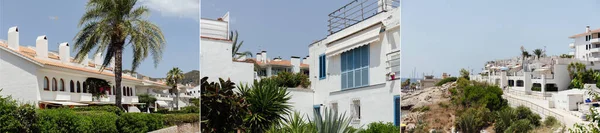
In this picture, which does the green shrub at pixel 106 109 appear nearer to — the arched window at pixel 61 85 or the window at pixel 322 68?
the arched window at pixel 61 85

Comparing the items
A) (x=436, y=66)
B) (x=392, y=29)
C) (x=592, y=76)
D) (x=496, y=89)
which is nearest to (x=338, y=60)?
(x=392, y=29)

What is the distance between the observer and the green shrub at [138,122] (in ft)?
17.2

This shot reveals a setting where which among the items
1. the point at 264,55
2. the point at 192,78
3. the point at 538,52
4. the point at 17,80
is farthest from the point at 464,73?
the point at 17,80

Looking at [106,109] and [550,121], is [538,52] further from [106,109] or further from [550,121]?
[106,109]

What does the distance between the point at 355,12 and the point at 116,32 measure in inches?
106

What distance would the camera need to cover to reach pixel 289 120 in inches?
243

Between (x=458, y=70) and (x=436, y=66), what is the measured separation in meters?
0.28

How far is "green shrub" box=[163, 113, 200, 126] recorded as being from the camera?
5547 mm

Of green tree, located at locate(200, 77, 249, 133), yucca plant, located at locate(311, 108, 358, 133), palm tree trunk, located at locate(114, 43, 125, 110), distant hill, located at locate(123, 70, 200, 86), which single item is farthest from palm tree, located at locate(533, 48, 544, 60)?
palm tree trunk, located at locate(114, 43, 125, 110)

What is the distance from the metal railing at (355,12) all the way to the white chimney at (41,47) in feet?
9.58

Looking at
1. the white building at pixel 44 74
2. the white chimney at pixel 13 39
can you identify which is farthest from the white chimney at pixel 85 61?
the white chimney at pixel 13 39

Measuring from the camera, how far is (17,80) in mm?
4867

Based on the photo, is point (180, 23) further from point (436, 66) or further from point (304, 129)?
point (436, 66)

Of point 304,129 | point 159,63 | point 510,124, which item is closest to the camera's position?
point 159,63
